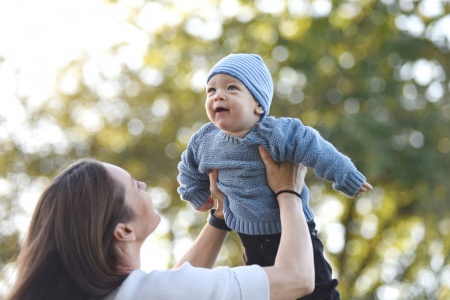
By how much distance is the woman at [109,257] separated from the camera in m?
2.89

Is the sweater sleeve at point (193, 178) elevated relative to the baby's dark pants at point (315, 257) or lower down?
elevated

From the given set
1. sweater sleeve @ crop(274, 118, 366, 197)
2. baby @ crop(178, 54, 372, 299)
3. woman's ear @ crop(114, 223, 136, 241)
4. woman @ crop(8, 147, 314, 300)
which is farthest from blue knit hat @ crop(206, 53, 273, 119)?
woman's ear @ crop(114, 223, 136, 241)

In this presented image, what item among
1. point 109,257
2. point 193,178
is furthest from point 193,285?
point 193,178

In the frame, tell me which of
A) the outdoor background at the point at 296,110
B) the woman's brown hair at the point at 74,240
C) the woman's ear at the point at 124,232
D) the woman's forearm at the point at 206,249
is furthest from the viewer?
the outdoor background at the point at 296,110

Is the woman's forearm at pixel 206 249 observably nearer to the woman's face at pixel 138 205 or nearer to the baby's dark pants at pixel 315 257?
the baby's dark pants at pixel 315 257

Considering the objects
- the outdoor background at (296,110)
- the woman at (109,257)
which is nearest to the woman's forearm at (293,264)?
the woman at (109,257)

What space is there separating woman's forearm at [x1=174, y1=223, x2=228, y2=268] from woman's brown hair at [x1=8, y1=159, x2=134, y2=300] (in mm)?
666

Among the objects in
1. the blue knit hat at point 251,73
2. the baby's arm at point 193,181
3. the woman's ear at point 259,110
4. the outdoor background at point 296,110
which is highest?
the blue knit hat at point 251,73

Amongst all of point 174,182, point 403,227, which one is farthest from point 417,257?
point 174,182

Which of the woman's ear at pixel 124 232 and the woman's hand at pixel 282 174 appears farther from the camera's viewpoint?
the woman's hand at pixel 282 174

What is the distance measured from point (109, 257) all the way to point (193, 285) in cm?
25

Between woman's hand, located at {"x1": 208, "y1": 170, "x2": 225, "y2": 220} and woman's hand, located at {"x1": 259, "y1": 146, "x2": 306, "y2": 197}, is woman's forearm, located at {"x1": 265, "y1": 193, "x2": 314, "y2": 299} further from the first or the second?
woman's hand, located at {"x1": 208, "y1": 170, "x2": 225, "y2": 220}

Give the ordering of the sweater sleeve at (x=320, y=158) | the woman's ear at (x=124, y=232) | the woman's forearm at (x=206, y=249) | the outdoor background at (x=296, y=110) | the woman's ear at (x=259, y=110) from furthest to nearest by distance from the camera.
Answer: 1. the outdoor background at (x=296, y=110)
2. the woman's forearm at (x=206, y=249)
3. the woman's ear at (x=259, y=110)
4. the sweater sleeve at (x=320, y=158)
5. the woman's ear at (x=124, y=232)

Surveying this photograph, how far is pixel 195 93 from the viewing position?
625 inches
